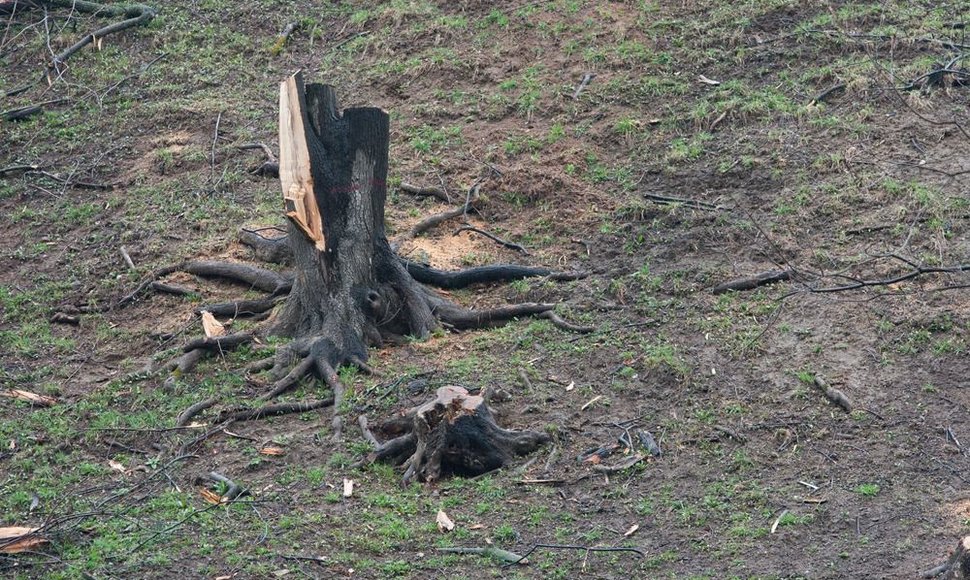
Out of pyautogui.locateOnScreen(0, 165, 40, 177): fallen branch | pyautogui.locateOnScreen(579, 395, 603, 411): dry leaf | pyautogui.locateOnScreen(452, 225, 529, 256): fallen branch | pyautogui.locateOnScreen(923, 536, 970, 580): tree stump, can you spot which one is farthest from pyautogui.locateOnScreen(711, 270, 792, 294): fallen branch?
pyautogui.locateOnScreen(0, 165, 40, 177): fallen branch

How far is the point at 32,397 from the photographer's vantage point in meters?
8.33

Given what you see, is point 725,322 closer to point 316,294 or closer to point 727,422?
point 727,422

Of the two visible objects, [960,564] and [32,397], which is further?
[32,397]

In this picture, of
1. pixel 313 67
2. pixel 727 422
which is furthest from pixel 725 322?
pixel 313 67

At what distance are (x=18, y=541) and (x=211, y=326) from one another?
9.56 feet

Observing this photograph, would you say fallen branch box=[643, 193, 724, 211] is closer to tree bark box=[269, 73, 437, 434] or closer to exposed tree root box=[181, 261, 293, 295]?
tree bark box=[269, 73, 437, 434]

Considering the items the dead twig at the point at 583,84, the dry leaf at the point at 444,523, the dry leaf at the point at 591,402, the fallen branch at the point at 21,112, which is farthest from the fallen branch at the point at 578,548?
the fallen branch at the point at 21,112

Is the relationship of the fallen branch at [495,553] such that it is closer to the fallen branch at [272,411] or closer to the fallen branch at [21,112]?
the fallen branch at [272,411]

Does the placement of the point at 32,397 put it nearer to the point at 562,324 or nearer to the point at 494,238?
the point at 562,324

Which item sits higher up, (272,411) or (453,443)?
(453,443)

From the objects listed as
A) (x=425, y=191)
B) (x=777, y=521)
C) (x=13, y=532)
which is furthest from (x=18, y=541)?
(x=425, y=191)

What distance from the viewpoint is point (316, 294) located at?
868 centimetres

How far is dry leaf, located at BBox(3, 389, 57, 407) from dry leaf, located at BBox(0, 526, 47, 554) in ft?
6.74

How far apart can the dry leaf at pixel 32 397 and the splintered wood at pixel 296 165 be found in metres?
2.03
